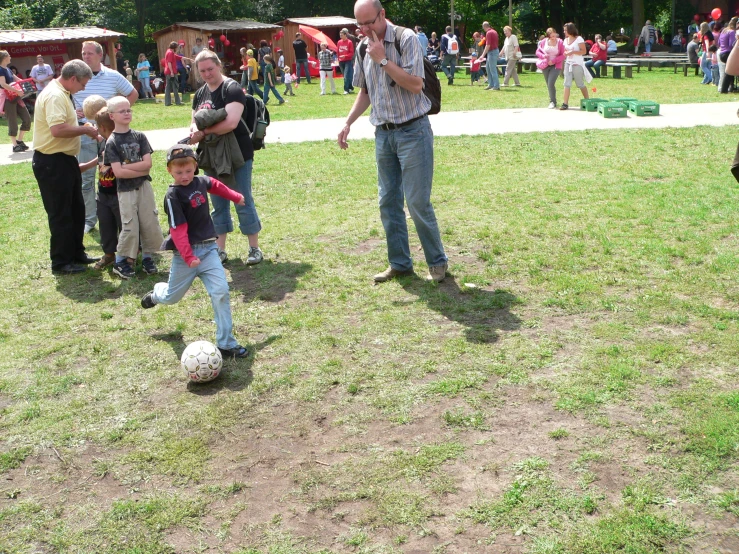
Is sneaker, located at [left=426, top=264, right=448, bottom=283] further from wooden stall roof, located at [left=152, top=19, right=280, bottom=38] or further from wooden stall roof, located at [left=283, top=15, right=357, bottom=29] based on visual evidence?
wooden stall roof, located at [left=283, top=15, right=357, bottom=29]

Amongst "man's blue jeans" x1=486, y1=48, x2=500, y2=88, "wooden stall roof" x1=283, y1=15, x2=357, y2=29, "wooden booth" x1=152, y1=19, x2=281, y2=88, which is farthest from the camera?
"wooden stall roof" x1=283, y1=15, x2=357, y2=29

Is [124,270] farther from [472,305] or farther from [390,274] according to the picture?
[472,305]

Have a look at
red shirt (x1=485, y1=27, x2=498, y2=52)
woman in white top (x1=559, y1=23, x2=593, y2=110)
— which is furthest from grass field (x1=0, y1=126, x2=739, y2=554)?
red shirt (x1=485, y1=27, x2=498, y2=52)

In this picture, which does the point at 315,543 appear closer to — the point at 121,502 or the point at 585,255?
the point at 121,502

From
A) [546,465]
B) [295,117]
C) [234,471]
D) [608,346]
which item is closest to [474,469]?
[546,465]

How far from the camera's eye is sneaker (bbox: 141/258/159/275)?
741 cm

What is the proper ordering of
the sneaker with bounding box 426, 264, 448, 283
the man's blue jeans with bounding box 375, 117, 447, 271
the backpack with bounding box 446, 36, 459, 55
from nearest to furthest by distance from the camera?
the man's blue jeans with bounding box 375, 117, 447, 271 < the sneaker with bounding box 426, 264, 448, 283 < the backpack with bounding box 446, 36, 459, 55

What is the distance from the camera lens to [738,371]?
185 inches

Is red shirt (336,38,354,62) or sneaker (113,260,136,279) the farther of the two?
red shirt (336,38,354,62)

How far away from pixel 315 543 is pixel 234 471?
767 mm

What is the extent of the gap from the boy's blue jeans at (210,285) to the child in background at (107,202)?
1.90 metres

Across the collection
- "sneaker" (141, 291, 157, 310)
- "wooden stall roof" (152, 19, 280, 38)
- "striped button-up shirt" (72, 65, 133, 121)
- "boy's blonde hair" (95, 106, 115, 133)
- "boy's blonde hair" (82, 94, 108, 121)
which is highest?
"wooden stall roof" (152, 19, 280, 38)

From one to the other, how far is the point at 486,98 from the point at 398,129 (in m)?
15.3

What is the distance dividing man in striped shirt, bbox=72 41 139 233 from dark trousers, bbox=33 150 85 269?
951 mm
